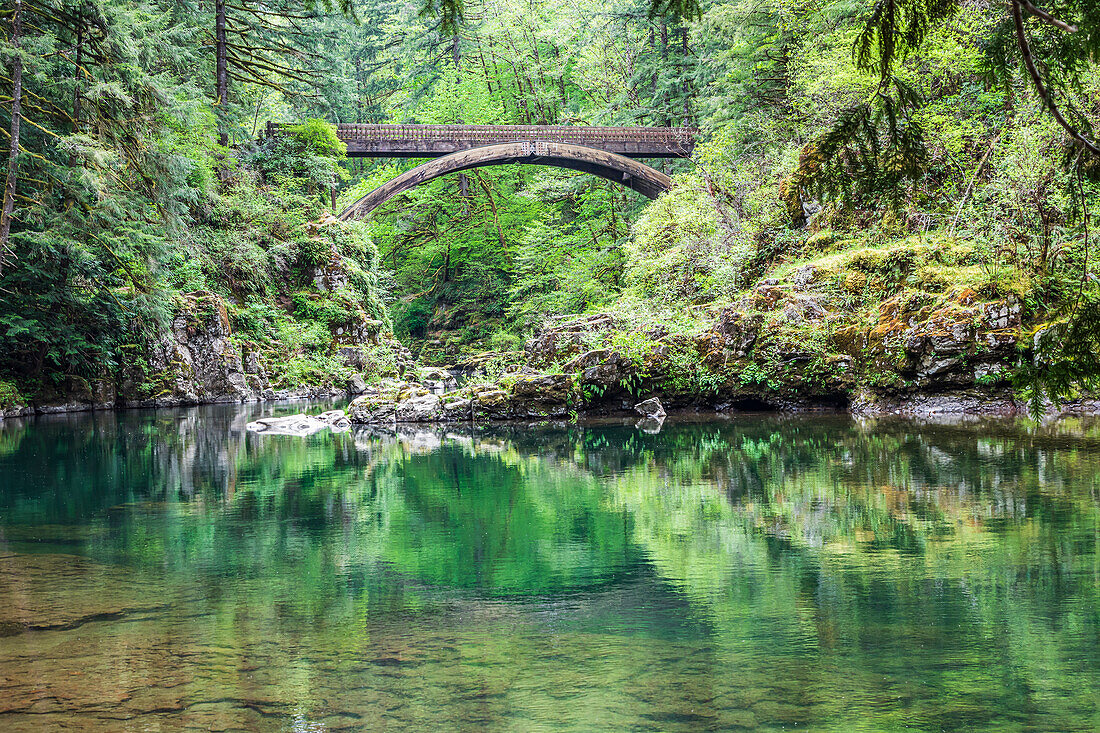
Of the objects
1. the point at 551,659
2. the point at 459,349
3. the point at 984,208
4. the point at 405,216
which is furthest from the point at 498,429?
the point at 405,216

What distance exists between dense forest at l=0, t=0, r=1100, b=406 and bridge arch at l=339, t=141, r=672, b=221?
106 cm

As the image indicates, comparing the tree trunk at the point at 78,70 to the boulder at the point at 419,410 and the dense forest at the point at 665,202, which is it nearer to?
the dense forest at the point at 665,202

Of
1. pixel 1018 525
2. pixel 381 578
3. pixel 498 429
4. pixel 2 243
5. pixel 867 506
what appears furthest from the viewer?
pixel 2 243

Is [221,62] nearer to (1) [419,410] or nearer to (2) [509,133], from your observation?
(2) [509,133]

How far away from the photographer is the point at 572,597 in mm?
4621

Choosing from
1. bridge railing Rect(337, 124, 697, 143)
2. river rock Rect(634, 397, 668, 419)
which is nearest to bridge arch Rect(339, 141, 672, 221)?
bridge railing Rect(337, 124, 697, 143)

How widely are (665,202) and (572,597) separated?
64.8 feet

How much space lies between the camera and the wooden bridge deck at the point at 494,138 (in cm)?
2966

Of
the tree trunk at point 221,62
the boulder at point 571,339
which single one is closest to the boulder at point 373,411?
the boulder at point 571,339

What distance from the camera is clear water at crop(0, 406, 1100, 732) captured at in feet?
10.5

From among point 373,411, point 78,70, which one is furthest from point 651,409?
point 78,70

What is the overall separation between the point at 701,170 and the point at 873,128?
19145 millimetres

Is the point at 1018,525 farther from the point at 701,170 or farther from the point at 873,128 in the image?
the point at 701,170

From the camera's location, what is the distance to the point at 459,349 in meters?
36.3
